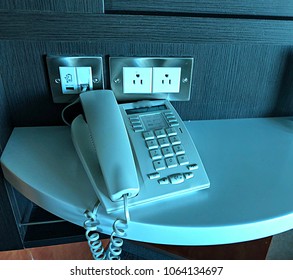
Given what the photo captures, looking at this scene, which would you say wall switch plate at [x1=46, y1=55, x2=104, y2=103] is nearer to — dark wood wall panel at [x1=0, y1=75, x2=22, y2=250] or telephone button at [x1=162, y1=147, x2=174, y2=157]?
dark wood wall panel at [x1=0, y1=75, x2=22, y2=250]

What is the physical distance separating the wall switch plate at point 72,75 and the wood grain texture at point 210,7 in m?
0.11

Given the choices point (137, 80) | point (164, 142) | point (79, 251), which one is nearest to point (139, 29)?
point (137, 80)

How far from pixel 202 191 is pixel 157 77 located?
0.25m

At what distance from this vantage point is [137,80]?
1.84ft

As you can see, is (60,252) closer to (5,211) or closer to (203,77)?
(5,211)

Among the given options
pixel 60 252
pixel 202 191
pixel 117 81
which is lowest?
pixel 60 252

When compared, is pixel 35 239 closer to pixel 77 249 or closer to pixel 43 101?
pixel 77 249

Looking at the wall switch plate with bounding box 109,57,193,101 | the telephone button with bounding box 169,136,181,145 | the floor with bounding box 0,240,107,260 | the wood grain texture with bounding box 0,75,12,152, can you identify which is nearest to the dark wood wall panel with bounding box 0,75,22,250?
the wood grain texture with bounding box 0,75,12,152

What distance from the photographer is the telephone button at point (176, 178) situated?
1.41 feet

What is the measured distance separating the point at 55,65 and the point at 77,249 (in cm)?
50

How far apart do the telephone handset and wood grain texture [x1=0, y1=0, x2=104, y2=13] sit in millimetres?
145

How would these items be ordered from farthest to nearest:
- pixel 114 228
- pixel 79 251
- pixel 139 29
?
pixel 79 251
pixel 139 29
pixel 114 228

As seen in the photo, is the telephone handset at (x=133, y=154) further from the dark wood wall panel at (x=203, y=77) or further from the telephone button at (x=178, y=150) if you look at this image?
the dark wood wall panel at (x=203, y=77)

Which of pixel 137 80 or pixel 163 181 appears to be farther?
pixel 137 80
